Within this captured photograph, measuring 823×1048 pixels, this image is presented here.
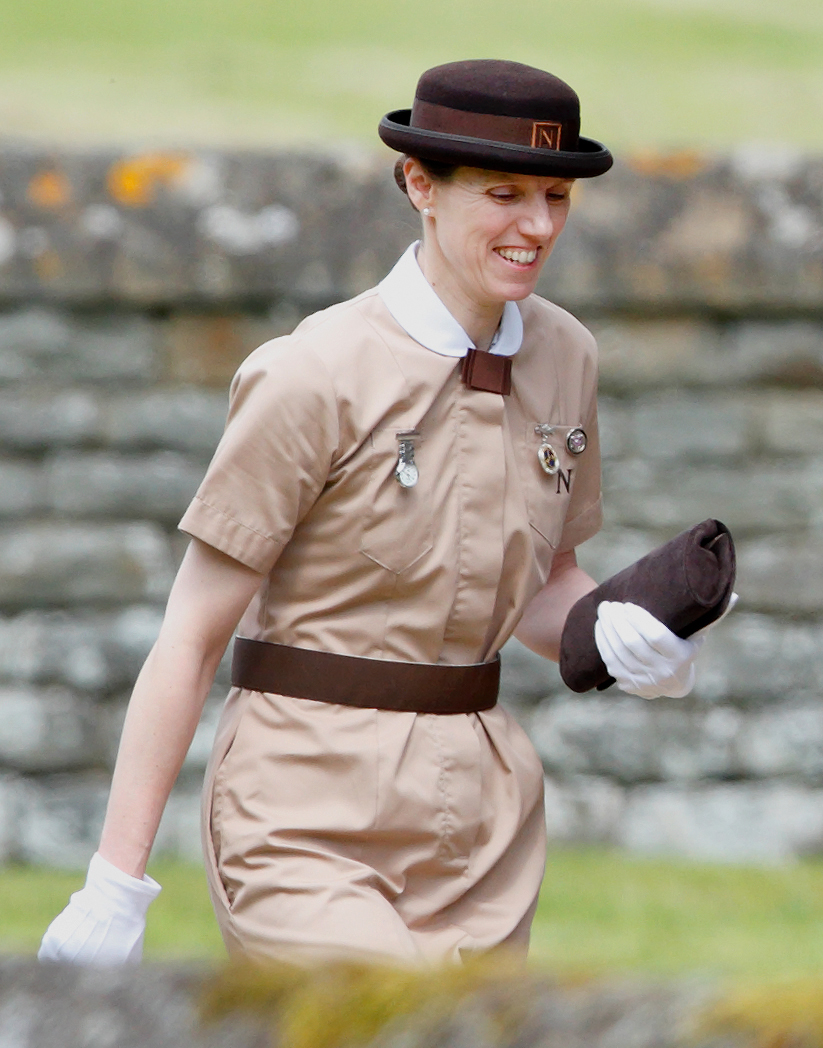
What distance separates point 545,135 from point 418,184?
208 mm

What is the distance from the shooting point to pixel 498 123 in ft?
7.81

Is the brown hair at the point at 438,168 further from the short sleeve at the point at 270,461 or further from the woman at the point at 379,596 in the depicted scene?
the short sleeve at the point at 270,461

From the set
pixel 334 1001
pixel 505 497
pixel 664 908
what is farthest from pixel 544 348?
pixel 664 908

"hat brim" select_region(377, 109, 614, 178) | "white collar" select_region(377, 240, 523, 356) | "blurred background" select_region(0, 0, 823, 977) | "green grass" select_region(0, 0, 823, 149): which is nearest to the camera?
"hat brim" select_region(377, 109, 614, 178)

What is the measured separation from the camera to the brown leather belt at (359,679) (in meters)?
2.42

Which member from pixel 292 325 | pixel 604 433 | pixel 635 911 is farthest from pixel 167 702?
pixel 604 433

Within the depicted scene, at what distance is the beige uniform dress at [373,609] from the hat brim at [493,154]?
0.20 m

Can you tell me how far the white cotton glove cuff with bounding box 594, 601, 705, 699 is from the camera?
2.54 m

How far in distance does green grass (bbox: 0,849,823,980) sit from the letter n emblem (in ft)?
6.70

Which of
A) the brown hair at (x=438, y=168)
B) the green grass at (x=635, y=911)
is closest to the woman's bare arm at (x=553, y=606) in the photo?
the brown hair at (x=438, y=168)

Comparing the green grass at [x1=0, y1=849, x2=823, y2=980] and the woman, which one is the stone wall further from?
the woman

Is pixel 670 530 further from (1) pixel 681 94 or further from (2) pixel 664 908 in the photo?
(1) pixel 681 94

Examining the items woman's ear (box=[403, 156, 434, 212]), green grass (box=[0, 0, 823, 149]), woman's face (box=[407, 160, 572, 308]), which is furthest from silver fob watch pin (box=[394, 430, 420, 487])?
green grass (box=[0, 0, 823, 149])

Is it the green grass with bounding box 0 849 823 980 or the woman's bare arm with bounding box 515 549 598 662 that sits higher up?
the woman's bare arm with bounding box 515 549 598 662
